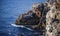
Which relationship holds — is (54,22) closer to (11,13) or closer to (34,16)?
(11,13)

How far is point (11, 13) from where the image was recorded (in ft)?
68.0

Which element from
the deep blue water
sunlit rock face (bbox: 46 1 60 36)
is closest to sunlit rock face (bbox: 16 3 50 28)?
the deep blue water

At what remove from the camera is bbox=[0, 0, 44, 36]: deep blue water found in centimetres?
1853

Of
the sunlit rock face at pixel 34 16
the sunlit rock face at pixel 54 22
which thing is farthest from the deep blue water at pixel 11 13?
the sunlit rock face at pixel 54 22

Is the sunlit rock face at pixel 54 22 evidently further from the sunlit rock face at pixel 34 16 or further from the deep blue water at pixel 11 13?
the sunlit rock face at pixel 34 16

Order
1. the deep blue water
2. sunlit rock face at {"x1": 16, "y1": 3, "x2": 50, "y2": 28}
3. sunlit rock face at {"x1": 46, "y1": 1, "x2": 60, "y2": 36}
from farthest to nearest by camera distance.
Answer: sunlit rock face at {"x1": 16, "y1": 3, "x2": 50, "y2": 28} < the deep blue water < sunlit rock face at {"x1": 46, "y1": 1, "x2": 60, "y2": 36}

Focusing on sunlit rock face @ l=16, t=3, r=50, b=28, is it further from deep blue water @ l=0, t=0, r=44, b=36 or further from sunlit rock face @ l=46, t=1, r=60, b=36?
sunlit rock face @ l=46, t=1, r=60, b=36

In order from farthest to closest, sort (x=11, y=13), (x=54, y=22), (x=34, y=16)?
(x=34, y=16) → (x=11, y=13) → (x=54, y=22)

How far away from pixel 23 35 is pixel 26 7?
3.78m

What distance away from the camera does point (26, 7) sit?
21.0 meters

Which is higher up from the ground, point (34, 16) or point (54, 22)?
point (54, 22)

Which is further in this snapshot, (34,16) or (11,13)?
(34,16)

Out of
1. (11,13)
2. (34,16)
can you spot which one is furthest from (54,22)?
(34,16)

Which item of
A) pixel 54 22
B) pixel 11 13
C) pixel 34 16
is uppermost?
pixel 54 22
